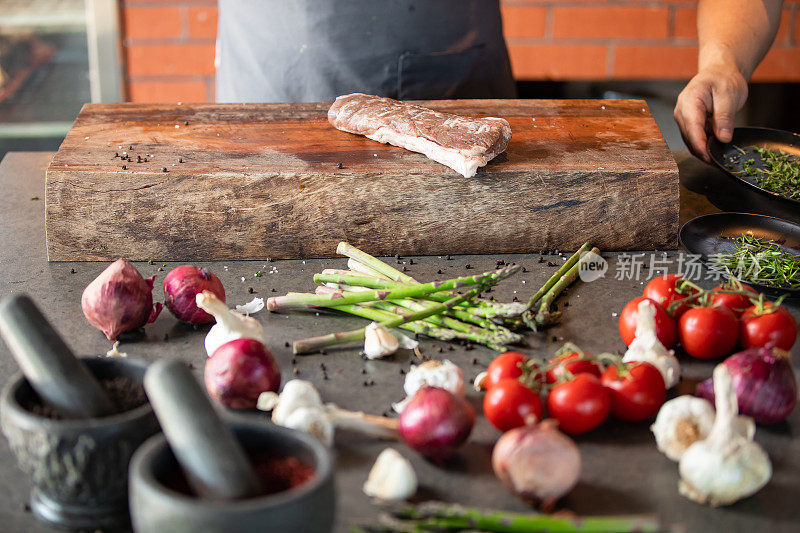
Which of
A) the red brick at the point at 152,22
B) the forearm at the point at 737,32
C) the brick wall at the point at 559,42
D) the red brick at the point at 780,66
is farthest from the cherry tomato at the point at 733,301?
the red brick at the point at 152,22

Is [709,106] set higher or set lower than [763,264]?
higher

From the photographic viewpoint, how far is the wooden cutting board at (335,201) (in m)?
1.96

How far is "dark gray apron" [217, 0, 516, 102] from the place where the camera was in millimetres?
2627

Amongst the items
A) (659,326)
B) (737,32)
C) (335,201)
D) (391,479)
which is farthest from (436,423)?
(737,32)

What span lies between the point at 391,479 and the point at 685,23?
11.7ft

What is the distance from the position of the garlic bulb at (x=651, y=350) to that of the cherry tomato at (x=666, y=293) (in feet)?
0.37

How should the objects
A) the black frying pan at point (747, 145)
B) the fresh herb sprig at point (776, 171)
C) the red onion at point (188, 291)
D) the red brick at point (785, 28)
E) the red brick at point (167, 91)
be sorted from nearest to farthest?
the red onion at point (188, 291)
the fresh herb sprig at point (776, 171)
the black frying pan at point (747, 145)
the red brick at point (785, 28)
the red brick at point (167, 91)

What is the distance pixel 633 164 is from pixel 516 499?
44.3 inches

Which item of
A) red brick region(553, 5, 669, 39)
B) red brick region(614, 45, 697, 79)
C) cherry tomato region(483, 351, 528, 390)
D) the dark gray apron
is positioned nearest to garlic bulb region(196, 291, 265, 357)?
cherry tomato region(483, 351, 528, 390)

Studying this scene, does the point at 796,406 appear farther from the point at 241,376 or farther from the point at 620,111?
the point at 620,111

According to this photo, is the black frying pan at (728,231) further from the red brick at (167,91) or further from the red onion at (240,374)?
the red brick at (167,91)

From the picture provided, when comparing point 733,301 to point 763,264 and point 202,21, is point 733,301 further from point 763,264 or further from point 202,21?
point 202,21

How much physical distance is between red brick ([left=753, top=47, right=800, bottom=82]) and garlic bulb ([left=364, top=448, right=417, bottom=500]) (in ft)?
11.9

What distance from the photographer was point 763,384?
130cm
